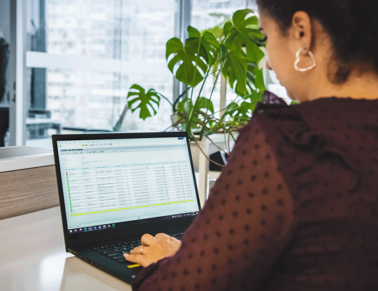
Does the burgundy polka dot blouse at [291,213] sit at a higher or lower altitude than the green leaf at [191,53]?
lower

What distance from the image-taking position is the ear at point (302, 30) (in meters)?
0.50

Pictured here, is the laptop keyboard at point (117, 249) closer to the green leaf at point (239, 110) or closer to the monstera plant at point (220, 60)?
the monstera plant at point (220, 60)

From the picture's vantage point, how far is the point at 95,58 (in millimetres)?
3664

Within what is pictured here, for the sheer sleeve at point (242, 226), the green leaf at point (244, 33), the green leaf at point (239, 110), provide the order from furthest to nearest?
1. the green leaf at point (239, 110)
2. the green leaf at point (244, 33)
3. the sheer sleeve at point (242, 226)

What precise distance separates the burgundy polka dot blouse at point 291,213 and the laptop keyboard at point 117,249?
39 cm

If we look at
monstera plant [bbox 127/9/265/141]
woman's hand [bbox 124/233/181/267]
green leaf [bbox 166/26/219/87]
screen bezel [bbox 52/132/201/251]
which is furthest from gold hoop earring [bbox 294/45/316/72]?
green leaf [bbox 166/26/219/87]

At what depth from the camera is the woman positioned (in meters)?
0.43

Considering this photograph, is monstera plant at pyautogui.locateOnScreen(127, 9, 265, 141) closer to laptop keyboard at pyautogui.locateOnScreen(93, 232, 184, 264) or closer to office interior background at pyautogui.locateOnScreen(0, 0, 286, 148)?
laptop keyboard at pyautogui.locateOnScreen(93, 232, 184, 264)

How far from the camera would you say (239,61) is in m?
1.48

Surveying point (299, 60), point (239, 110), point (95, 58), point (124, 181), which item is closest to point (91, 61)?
point (95, 58)

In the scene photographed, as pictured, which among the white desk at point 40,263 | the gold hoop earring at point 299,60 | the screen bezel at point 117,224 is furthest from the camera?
the screen bezel at point 117,224

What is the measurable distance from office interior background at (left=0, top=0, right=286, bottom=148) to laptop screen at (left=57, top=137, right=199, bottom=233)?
1.62 meters

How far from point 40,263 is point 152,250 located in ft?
0.82

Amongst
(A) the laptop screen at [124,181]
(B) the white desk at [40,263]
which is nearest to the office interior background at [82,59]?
(A) the laptop screen at [124,181]
